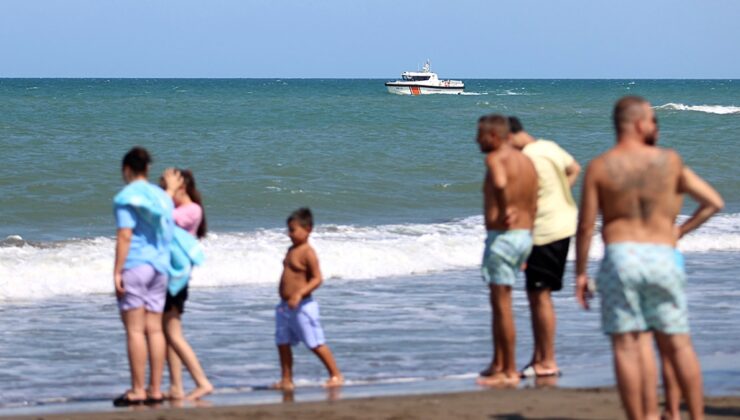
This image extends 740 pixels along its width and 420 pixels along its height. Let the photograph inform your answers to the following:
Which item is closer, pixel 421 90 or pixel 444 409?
pixel 444 409

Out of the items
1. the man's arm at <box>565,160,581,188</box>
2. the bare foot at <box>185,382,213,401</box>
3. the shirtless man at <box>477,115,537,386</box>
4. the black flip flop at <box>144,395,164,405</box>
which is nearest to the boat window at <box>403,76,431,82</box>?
the man's arm at <box>565,160,581,188</box>

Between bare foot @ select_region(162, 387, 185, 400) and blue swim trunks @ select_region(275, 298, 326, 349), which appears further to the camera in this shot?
blue swim trunks @ select_region(275, 298, 326, 349)

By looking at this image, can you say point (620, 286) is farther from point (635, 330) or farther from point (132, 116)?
point (132, 116)

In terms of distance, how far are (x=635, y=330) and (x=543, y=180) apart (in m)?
2.32

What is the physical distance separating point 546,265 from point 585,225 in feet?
7.19

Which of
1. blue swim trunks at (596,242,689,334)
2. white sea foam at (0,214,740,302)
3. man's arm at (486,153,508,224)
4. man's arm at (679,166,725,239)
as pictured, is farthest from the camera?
white sea foam at (0,214,740,302)

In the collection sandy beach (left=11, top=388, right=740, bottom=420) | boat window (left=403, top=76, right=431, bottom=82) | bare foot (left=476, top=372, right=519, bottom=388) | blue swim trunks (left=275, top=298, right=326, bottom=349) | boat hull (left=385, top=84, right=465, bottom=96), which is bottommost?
bare foot (left=476, top=372, right=519, bottom=388)

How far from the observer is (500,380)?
727cm

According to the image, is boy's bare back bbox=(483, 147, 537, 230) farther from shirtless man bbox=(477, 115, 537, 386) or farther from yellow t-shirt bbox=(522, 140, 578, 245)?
yellow t-shirt bbox=(522, 140, 578, 245)

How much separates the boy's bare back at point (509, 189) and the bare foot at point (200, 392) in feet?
6.15

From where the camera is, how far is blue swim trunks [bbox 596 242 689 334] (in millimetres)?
5027

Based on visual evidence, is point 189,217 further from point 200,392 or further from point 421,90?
point 421,90

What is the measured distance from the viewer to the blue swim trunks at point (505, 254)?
7.04 m

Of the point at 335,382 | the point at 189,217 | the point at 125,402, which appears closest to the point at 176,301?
the point at 189,217
